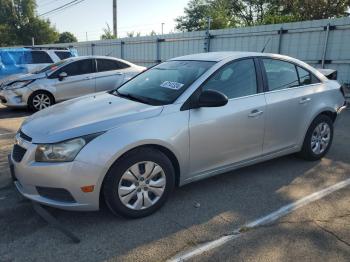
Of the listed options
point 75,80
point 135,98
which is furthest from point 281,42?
point 135,98

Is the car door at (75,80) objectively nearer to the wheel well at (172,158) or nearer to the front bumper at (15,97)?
the front bumper at (15,97)

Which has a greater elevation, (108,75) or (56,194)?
(108,75)

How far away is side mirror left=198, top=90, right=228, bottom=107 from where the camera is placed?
3713 millimetres

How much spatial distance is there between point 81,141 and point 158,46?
47.7 ft

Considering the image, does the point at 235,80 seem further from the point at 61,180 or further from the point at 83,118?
the point at 61,180

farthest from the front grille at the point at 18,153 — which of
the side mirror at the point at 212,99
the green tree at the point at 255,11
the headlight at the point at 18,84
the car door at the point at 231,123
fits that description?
the green tree at the point at 255,11

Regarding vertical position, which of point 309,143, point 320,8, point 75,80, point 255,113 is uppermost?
point 320,8

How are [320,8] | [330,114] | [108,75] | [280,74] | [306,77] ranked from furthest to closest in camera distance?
[320,8] → [108,75] → [330,114] → [306,77] → [280,74]

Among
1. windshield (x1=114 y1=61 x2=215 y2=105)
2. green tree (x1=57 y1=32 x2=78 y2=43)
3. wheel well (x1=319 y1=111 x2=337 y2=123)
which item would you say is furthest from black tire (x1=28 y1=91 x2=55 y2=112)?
green tree (x1=57 y1=32 x2=78 y2=43)

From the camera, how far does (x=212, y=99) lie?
12.2 feet

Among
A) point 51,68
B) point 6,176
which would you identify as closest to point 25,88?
point 51,68

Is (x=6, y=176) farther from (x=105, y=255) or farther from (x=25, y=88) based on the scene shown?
(x=25, y=88)

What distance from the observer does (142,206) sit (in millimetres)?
3537

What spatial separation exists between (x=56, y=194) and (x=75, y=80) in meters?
6.73
